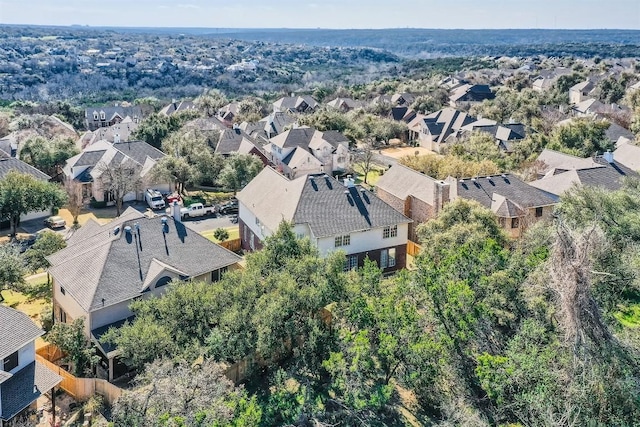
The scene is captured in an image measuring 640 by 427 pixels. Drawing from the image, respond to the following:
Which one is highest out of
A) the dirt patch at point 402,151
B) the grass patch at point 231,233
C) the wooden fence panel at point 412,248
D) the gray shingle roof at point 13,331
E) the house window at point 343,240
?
the gray shingle roof at point 13,331

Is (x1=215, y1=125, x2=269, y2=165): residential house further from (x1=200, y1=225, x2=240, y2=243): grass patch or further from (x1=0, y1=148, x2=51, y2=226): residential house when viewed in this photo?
(x1=0, y1=148, x2=51, y2=226): residential house

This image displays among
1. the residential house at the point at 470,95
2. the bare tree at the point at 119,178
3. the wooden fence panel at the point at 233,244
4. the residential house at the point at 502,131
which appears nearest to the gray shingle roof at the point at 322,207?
the wooden fence panel at the point at 233,244

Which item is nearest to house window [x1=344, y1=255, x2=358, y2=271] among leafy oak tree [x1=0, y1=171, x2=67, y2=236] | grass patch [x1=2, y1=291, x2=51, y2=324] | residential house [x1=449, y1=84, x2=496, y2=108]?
grass patch [x1=2, y1=291, x2=51, y2=324]

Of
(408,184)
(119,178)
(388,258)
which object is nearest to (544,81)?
(408,184)

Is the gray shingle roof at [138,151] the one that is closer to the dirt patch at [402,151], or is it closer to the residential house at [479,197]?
the residential house at [479,197]

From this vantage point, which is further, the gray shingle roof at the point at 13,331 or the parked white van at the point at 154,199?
the parked white van at the point at 154,199

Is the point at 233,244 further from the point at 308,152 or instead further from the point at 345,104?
the point at 345,104
